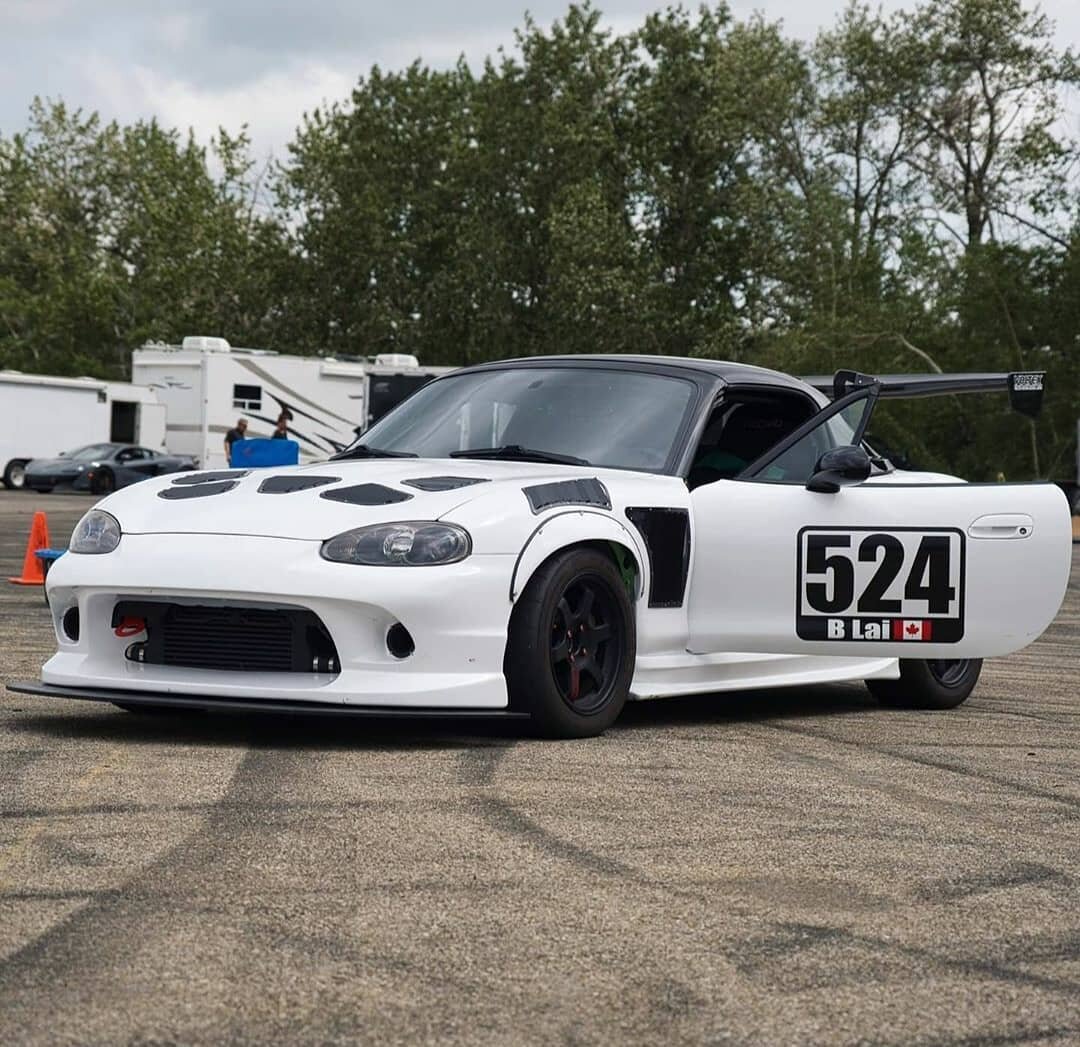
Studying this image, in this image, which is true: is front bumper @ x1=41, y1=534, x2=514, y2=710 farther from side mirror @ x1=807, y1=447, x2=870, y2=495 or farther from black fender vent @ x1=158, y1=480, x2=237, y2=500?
side mirror @ x1=807, y1=447, x2=870, y2=495

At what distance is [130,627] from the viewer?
6926 mm

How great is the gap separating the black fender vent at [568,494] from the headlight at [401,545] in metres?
0.36

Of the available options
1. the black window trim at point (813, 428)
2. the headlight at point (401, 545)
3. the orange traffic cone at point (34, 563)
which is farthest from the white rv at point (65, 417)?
the headlight at point (401, 545)

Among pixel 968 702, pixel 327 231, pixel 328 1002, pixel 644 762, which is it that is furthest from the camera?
pixel 327 231

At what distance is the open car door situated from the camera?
295 inches

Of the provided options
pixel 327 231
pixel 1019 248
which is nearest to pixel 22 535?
pixel 1019 248

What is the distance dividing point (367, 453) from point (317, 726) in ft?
4.55

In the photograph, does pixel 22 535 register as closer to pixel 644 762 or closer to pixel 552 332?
pixel 644 762

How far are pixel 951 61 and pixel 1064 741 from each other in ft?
161

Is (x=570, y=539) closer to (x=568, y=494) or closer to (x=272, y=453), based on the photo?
(x=568, y=494)

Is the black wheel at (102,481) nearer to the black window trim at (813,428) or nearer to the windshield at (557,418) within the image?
the windshield at (557,418)

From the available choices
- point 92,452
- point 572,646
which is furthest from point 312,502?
point 92,452

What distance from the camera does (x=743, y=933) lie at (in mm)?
3932

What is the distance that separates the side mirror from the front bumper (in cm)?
148
